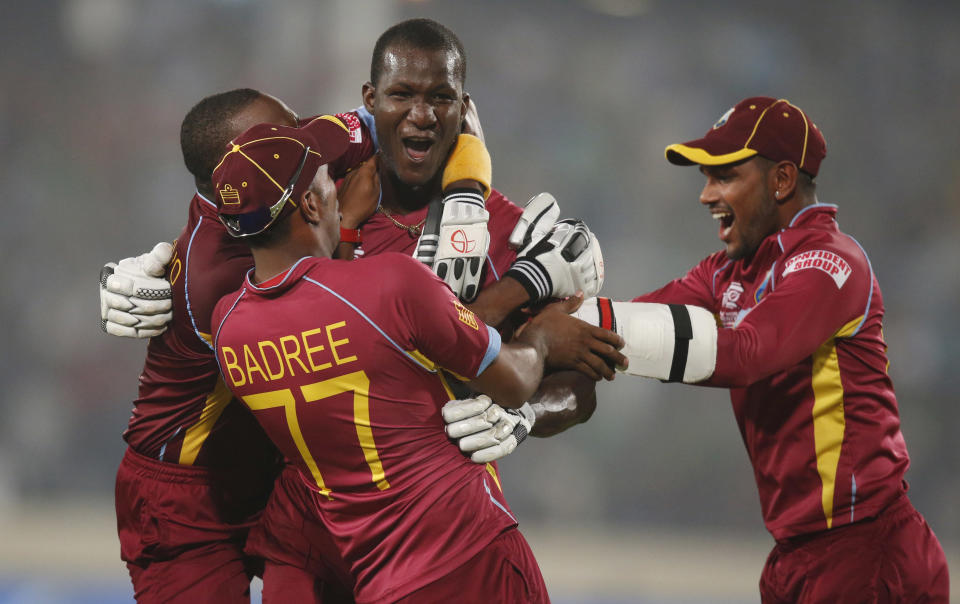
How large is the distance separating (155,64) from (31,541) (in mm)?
3800

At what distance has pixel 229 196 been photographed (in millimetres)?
2070

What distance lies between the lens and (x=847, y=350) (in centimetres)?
271

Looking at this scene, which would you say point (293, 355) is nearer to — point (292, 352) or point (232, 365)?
point (292, 352)

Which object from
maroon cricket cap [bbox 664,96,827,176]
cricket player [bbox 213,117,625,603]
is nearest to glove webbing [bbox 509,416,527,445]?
cricket player [bbox 213,117,625,603]

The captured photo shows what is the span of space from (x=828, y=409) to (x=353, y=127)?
1.65 metres

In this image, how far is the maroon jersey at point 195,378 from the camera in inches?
101

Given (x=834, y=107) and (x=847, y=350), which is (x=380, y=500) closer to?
(x=847, y=350)

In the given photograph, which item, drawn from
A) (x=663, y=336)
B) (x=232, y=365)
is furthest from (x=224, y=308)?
(x=663, y=336)

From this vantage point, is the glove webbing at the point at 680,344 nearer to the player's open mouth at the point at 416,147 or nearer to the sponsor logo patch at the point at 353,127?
the player's open mouth at the point at 416,147

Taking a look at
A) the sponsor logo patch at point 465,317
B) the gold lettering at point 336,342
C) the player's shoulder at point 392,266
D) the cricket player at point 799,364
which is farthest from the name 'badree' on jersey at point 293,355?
the cricket player at point 799,364

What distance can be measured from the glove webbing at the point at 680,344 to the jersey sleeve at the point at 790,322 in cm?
8

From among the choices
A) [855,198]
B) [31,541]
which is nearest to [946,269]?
[855,198]

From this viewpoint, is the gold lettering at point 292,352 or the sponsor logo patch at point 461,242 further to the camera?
the sponsor logo patch at point 461,242

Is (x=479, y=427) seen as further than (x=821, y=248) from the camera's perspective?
No
